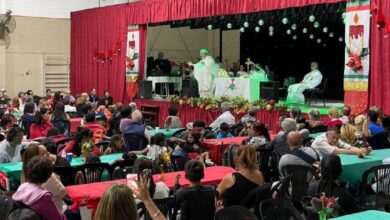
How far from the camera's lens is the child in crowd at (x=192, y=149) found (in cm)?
692

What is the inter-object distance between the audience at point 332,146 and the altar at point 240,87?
7.87 metres

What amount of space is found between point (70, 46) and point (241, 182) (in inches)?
674

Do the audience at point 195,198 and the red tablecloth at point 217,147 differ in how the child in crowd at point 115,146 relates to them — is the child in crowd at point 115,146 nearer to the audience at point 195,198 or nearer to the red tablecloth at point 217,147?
the red tablecloth at point 217,147

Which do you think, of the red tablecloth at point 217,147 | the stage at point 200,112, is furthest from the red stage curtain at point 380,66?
Answer: the red tablecloth at point 217,147

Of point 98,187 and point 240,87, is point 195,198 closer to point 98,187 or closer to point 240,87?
point 98,187

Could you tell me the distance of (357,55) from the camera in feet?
37.1

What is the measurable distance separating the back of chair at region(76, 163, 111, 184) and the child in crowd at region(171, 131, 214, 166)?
3.59ft

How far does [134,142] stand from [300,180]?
132 inches

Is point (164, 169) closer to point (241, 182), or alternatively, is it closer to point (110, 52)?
point (241, 182)

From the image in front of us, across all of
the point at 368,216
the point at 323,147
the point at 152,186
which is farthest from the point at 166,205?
the point at 323,147

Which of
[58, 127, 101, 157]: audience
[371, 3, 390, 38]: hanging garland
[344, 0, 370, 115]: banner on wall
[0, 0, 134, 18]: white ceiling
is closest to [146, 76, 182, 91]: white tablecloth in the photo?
[0, 0, 134, 18]: white ceiling

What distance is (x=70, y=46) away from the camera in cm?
2086

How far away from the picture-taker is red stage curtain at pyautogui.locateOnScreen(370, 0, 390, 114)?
35.7ft

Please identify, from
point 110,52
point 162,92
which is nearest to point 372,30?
point 162,92
